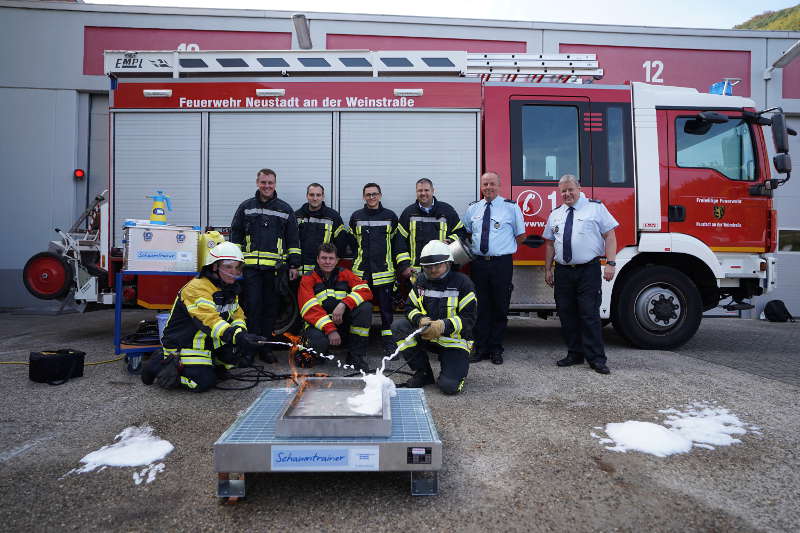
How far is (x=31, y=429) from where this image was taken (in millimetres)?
2932

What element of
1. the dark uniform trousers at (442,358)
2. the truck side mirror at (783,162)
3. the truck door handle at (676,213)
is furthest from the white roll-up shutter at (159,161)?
the truck side mirror at (783,162)

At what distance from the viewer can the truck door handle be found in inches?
199

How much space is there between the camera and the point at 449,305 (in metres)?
3.74

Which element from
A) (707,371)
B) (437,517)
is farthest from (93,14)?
(707,371)

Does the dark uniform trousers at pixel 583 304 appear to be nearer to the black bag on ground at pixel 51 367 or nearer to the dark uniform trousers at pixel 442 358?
the dark uniform trousers at pixel 442 358

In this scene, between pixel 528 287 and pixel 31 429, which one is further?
pixel 528 287

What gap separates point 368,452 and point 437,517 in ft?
1.32

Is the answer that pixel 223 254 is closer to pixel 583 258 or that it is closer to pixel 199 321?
pixel 199 321

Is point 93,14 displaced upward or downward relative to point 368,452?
upward

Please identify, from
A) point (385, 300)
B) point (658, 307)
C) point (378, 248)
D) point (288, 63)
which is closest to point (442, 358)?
point (385, 300)

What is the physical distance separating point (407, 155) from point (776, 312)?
8402mm

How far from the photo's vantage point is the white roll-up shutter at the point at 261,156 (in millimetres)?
5102

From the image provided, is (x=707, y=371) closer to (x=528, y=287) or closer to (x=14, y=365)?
(x=528, y=287)

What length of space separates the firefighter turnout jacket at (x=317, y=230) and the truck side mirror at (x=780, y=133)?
454 centimetres
